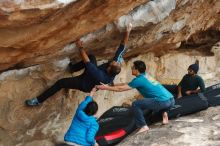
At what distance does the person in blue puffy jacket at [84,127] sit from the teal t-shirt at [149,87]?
724 millimetres

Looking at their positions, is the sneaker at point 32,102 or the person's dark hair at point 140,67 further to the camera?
the sneaker at point 32,102

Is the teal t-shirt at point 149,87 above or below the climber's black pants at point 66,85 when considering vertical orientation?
below

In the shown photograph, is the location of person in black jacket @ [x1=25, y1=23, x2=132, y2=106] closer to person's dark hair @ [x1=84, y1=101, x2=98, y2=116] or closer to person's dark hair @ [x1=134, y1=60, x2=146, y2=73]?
person's dark hair @ [x1=134, y1=60, x2=146, y2=73]

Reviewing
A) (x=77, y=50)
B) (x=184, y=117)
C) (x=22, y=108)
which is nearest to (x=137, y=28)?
(x=77, y=50)

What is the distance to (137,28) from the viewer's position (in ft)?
25.7

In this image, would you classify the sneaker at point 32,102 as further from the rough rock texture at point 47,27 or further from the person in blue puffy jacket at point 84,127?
the person in blue puffy jacket at point 84,127

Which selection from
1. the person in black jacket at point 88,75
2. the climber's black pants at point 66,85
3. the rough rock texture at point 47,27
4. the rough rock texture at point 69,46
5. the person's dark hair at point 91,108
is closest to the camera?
the rough rock texture at point 47,27

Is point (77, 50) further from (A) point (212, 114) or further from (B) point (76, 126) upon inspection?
(A) point (212, 114)

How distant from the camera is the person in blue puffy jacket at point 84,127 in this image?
668cm

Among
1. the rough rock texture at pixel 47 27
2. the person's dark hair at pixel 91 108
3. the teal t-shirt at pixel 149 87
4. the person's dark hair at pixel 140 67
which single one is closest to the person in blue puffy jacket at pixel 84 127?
the person's dark hair at pixel 91 108

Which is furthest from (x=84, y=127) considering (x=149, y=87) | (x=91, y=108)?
(x=149, y=87)

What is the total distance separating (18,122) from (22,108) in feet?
0.75

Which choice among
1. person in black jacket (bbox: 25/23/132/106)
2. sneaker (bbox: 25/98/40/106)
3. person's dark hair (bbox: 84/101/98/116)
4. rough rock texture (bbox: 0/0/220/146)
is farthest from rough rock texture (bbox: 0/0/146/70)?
person's dark hair (bbox: 84/101/98/116)

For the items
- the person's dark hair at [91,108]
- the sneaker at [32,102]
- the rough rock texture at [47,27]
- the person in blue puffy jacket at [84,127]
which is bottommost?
the person in blue puffy jacket at [84,127]
